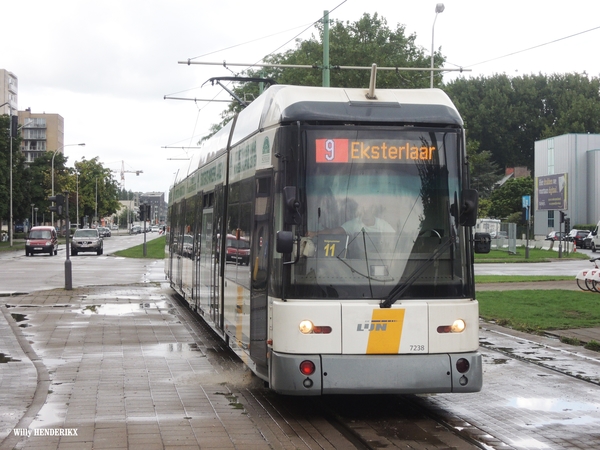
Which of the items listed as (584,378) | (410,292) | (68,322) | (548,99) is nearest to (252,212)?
(410,292)

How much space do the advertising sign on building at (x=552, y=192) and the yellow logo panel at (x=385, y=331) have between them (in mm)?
73192

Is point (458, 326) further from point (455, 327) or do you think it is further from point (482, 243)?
point (482, 243)

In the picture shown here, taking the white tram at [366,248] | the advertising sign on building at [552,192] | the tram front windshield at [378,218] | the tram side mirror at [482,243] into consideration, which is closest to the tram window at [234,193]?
the white tram at [366,248]

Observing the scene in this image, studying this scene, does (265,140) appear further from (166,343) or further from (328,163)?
(166,343)

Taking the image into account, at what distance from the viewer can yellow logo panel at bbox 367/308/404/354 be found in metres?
8.09

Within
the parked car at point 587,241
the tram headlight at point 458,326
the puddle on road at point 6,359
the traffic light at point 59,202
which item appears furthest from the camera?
the parked car at point 587,241

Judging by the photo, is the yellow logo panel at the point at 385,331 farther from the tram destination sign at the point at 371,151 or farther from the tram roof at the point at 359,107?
the tram roof at the point at 359,107

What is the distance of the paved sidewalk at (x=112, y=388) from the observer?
7.57 metres

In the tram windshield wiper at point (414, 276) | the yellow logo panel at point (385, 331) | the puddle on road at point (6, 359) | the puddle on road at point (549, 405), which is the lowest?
the puddle on road at point (6, 359)

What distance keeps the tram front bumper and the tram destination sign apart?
1.81 metres

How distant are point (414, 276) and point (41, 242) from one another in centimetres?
5097

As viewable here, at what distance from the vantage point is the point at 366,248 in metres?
8.23

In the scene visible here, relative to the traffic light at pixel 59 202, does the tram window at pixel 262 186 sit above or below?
below

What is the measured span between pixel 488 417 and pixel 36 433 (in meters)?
4.13
